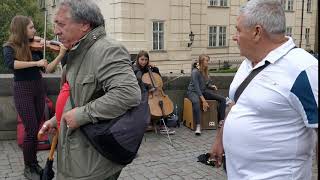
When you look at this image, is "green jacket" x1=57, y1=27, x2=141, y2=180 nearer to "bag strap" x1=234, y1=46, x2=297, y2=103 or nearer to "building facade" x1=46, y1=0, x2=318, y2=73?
"bag strap" x1=234, y1=46, x2=297, y2=103

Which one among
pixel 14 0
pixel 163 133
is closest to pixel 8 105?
pixel 163 133

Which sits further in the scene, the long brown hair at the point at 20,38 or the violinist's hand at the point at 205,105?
the violinist's hand at the point at 205,105

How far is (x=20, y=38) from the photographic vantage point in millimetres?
4609

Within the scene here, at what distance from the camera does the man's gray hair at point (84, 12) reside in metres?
2.61

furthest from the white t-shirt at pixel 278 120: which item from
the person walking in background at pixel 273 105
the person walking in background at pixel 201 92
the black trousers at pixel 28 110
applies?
the person walking in background at pixel 201 92

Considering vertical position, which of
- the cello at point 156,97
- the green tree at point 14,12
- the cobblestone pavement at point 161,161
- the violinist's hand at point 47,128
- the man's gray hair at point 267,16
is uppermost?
the green tree at point 14,12

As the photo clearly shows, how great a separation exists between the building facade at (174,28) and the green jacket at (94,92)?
1748 centimetres

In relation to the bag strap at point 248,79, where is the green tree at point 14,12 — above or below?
above

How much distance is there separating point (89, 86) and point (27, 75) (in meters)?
2.43

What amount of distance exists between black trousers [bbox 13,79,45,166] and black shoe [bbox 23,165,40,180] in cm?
8

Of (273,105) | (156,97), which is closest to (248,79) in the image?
(273,105)

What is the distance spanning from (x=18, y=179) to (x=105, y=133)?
9.46 feet

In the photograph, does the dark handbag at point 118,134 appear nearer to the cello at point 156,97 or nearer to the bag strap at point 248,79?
the bag strap at point 248,79

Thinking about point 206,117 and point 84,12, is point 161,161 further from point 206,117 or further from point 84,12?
point 84,12
